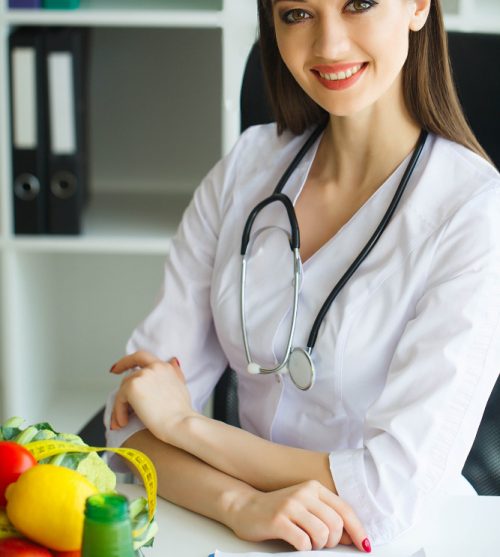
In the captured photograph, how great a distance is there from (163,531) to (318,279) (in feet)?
1.40

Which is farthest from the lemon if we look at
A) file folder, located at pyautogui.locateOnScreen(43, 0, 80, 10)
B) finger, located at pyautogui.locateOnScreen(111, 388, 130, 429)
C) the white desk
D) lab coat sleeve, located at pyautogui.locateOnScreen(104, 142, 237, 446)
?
file folder, located at pyautogui.locateOnScreen(43, 0, 80, 10)

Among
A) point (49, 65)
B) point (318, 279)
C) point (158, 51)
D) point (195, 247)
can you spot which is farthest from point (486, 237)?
point (158, 51)

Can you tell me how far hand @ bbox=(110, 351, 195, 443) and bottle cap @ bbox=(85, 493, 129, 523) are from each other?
0.58 meters

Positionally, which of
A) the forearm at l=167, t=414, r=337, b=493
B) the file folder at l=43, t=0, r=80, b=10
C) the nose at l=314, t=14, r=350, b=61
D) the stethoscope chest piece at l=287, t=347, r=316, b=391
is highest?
the file folder at l=43, t=0, r=80, b=10

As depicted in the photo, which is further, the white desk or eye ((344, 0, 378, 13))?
eye ((344, 0, 378, 13))

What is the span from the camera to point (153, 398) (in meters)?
1.26

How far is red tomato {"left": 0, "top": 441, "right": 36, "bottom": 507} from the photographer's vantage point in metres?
0.80

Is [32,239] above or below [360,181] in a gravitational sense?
below

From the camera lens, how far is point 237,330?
1.38 meters

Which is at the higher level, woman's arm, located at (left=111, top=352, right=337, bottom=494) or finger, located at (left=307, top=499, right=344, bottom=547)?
woman's arm, located at (left=111, top=352, right=337, bottom=494)

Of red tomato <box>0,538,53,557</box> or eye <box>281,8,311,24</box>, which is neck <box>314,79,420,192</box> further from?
red tomato <box>0,538,53,557</box>

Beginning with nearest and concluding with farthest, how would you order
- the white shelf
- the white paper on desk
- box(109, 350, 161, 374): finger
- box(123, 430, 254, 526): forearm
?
the white paper on desk
box(123, 430, 254, 526): forearm
box(109, 350, 161, 374): finger
the white shelf

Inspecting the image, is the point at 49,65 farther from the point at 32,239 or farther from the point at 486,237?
the point at 486,237

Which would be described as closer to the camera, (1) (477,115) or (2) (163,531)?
(2) (163,531)
